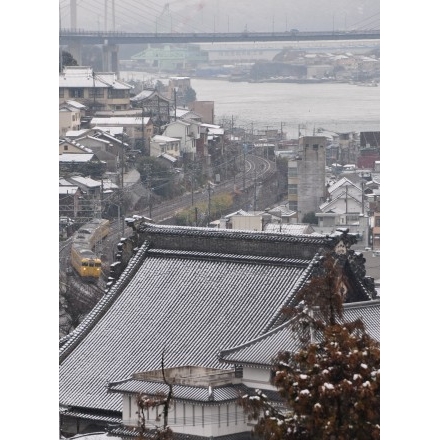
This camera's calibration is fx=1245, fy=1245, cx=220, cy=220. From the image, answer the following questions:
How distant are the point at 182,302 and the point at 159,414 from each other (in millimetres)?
1885

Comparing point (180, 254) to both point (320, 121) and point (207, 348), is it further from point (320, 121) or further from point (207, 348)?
point (320, 121)

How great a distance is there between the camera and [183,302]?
6684 millimetres

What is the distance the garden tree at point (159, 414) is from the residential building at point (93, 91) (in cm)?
1573

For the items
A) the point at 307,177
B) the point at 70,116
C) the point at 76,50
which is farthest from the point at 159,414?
the point at 76,50

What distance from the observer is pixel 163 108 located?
2064cm

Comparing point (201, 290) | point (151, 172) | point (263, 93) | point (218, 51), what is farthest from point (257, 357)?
point (218, 51)

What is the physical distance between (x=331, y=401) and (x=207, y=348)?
9.67ft

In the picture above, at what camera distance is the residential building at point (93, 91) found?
2044 cm

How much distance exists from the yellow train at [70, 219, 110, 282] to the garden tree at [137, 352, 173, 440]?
669cm

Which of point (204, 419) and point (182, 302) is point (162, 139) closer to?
point (182, 302)

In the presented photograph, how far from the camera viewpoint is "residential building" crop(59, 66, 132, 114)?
67.1ft

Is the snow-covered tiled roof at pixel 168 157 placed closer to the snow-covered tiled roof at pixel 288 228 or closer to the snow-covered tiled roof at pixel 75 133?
the snow-covered tiled roof at pixel 75 133

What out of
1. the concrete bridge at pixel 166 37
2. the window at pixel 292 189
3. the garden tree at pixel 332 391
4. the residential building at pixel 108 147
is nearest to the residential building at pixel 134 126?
the residential building at pixel 108 147

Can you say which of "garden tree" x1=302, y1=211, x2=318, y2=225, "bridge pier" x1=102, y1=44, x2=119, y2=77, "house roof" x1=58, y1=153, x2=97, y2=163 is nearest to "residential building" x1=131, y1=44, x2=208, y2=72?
"bridge pier" x1=102, y1=44, x2=119, y2=77
